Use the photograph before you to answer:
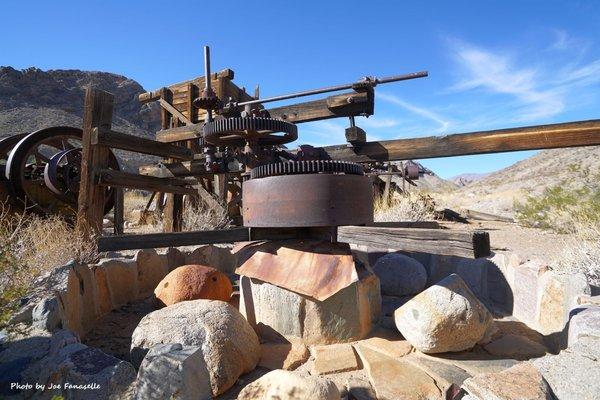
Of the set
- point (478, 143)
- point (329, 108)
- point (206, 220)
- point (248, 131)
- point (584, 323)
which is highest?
point (329, 108)

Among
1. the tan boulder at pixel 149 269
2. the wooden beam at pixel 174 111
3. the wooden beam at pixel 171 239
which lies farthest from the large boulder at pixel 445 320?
the wooden beam at pixel 174 111

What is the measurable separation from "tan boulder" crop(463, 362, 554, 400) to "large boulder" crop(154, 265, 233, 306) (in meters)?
2.48

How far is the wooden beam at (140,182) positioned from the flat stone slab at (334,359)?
3.82 meters

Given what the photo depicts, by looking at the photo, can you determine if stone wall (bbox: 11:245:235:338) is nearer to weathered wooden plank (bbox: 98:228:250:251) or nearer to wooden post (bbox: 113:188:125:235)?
weathered wooden plank (bbox: 98:228:250:251)

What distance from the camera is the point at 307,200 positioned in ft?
9.27

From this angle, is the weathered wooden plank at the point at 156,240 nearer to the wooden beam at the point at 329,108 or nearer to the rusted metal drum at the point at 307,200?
the rusted metal drum at the point at 307,200

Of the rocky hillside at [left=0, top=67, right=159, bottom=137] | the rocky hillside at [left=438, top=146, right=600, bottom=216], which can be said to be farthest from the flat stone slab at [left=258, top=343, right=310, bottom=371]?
the rocky hillside at [left=0, top=67, right=159, bottom=137]

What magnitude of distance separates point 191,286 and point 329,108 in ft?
7.70

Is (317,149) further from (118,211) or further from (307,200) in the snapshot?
(118,211)

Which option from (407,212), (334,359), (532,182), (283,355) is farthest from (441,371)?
(532,182)

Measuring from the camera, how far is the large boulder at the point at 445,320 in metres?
2.71

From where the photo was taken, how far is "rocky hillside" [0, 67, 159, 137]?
1350 inches

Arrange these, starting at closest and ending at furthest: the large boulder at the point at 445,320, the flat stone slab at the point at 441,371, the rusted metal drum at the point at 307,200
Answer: the flat stone slab at the point at 441,371
the large boulder at the point at 445,320
the rusted metal drum at the point at 307,200

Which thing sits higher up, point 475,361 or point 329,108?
point 329,108
